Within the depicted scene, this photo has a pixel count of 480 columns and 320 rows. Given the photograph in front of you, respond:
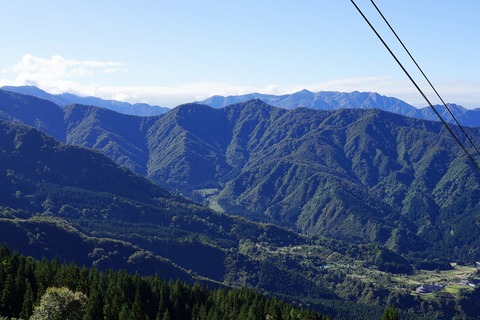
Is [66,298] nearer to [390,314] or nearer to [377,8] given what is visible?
[390,314]

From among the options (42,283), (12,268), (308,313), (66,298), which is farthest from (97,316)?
(308,313)

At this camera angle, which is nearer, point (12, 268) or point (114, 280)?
point (12, 268)

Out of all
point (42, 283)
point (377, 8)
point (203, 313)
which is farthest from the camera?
point (203, 313)

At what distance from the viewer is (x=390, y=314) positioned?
9900 centimetres

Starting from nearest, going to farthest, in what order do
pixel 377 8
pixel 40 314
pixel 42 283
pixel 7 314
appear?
pixel 377 8, pixel 40 314, pixel 7 314, pixel 42 283

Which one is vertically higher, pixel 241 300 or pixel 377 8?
pixel 377 8

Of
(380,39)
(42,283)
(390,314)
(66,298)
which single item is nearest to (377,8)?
(380,39)

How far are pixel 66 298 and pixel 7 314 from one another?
59.4ft

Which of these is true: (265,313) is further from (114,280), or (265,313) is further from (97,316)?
(97,316)

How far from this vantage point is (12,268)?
133750 mm

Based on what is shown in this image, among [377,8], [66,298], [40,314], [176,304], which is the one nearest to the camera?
[377,8]

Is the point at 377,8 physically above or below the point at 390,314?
above

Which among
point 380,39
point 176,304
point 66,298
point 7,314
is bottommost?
point 176,304

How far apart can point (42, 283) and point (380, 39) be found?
121345mm
